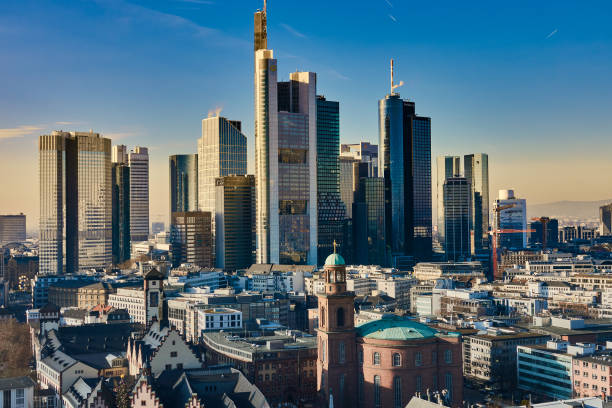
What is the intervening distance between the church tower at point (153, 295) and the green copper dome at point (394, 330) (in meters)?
46.3

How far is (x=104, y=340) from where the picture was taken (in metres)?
135

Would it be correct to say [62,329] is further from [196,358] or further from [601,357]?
[601,357]

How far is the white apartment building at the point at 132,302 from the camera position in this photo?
189500 millimetres

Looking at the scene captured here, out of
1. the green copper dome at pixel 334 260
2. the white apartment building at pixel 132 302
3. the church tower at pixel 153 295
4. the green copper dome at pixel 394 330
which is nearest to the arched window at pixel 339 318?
the green copper dome at pixel 394 330

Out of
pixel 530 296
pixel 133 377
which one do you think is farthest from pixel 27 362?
pixel 530 296

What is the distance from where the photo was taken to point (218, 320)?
149500mm

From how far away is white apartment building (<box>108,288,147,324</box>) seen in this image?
190 m

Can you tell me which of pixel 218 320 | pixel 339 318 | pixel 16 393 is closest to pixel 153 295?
pixel 218 320

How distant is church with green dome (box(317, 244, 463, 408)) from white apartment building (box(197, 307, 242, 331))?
1677 inches

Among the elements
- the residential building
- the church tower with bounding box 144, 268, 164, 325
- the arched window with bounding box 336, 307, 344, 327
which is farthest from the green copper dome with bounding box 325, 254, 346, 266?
the church tower with bounding box 144, 268, 164, 325

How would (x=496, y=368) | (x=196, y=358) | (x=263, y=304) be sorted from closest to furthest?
(x=196, y=358), (x=496, y=368), (x=263, y=304)

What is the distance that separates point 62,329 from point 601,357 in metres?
81.5

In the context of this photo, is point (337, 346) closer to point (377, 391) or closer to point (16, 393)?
point (377, 391)

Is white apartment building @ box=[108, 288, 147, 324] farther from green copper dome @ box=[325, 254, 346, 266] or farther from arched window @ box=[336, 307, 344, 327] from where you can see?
arched window @ box=[336, 307, 344, 327]
